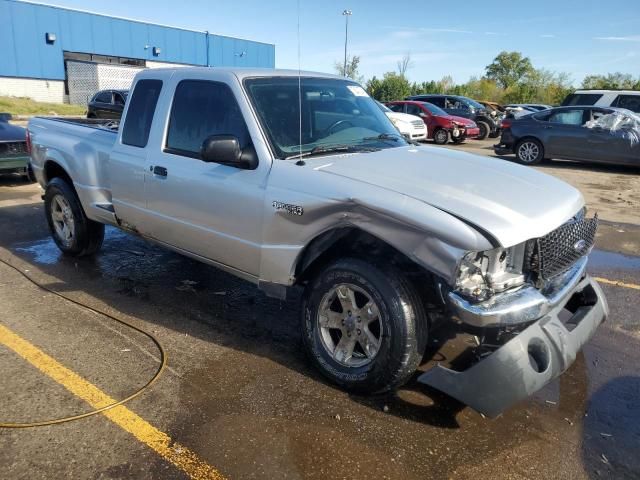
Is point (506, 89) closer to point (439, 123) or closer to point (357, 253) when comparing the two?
point (439, 123)

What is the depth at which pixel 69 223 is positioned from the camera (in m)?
5.80

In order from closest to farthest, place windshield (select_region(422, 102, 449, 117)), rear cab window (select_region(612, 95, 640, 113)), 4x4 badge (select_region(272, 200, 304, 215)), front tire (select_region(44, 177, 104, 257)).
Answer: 4x4 badge (select_region(272, 200, 304, 215)) < front tire (select_region(44, 177, 104, 257)) < rear cab window (select_region(612, 95, 640, 113)) < windshield (select_region(422, 102, 449, 117))

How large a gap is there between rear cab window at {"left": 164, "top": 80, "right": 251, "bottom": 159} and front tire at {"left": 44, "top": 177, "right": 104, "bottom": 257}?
1936 mm

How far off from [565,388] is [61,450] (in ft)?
10.1

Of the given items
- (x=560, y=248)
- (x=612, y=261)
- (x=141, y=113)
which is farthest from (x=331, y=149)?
(x=612, y=261)

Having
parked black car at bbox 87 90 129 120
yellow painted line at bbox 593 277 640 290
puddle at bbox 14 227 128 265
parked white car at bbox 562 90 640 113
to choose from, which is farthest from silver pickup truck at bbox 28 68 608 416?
parked black car at bbox 87 90 129 120

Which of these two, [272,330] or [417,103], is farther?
[417,103]

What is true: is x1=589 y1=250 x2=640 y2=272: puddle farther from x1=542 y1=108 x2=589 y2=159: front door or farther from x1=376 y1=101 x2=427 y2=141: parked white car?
x1=376 y1=101 x2=427 y2=141: parked white car

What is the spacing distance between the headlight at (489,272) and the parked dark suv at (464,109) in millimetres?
20283

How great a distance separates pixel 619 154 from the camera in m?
13.5

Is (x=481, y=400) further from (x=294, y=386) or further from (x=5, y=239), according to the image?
(x=5, y=239)

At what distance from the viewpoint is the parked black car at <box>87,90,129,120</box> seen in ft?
60.6

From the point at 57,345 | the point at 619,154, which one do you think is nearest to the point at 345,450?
the point at 57,345

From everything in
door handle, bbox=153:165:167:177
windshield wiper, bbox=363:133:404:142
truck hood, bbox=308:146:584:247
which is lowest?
door handle, bbox=153:165:167:177
